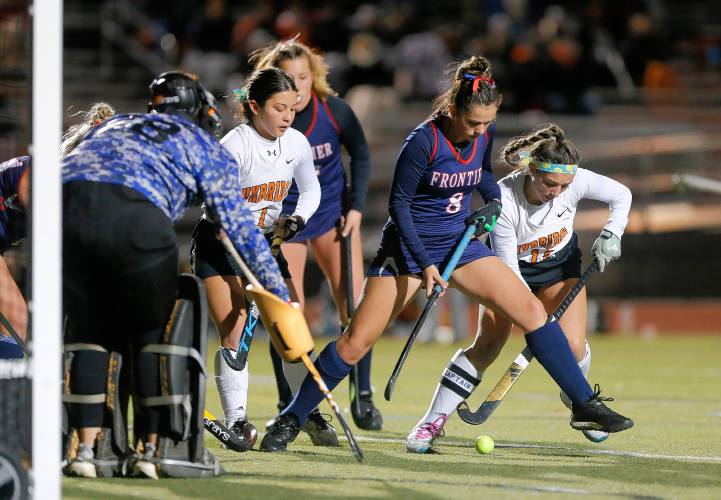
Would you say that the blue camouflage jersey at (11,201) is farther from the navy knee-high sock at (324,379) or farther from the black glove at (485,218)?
the black glove at (485,218)

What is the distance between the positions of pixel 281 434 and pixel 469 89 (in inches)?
64.0

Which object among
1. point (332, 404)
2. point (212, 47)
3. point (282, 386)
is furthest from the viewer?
point (212, 47)

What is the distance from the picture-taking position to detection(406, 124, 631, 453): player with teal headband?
5.48m

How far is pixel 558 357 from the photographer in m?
5.25

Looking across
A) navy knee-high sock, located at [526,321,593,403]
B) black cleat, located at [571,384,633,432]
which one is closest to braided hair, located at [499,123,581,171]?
navy knee-high sock, located at [526,321,593,403]

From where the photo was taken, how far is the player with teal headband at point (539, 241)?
5480 mm

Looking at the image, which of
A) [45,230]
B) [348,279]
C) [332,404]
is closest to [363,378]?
[348,279]

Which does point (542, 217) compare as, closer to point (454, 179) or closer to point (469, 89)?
point (454, 179)

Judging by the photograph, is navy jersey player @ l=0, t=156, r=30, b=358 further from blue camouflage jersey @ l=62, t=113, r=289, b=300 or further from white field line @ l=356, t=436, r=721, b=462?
white field line @ l=356, t=436, r=721, b=462

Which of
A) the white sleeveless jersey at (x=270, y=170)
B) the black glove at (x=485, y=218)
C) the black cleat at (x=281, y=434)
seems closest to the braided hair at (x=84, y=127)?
the white sleeveless jersey at (x=270, y=170)

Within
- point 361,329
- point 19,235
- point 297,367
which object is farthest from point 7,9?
point 361,329

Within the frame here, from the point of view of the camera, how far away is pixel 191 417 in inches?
174

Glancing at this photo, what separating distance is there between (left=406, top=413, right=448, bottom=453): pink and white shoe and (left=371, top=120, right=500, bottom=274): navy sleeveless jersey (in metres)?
0.69

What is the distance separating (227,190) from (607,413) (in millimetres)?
1915
